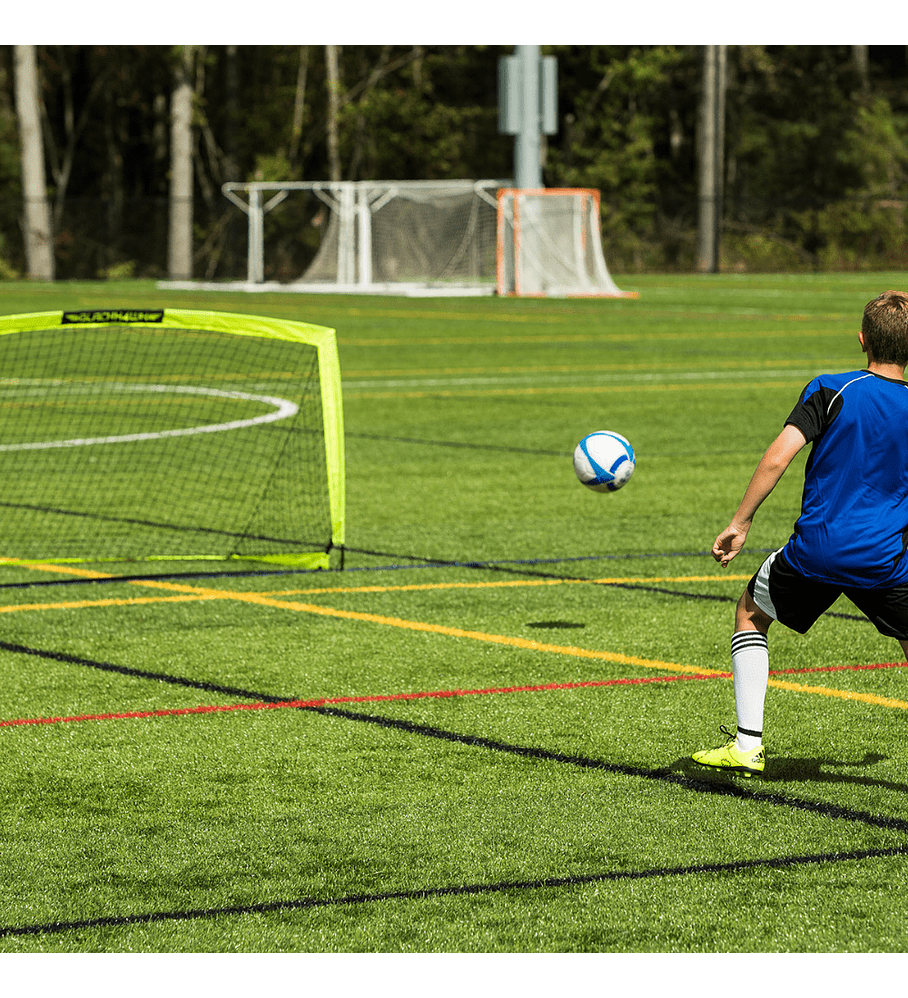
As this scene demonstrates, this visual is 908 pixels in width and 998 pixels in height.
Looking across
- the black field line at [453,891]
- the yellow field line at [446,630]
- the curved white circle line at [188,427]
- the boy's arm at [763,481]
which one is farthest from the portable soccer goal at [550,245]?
the black field line at [453,891]

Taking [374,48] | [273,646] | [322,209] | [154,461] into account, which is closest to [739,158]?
[374,48]

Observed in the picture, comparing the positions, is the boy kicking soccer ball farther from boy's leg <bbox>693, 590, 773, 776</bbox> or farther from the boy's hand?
boy's leg <bbox>693, 590, 773, 776</bbox>

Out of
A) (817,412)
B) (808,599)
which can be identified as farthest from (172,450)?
(817,412)

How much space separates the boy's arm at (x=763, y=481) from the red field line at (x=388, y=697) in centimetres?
159

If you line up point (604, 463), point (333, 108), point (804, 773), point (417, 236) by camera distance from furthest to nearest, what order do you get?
point (333, 108), point (417, 236), point (604, 463), point (804, 773)

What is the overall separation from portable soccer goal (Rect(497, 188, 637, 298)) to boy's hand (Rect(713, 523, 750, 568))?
1405 inches

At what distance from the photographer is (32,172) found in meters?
55.8

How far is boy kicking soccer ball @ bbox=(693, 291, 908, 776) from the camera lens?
5.25 meters

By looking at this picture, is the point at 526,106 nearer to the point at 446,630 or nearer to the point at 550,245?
the point at 550,245

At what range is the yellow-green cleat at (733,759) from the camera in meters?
5.59

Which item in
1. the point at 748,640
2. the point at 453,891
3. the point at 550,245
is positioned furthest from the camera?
the point at 550,245

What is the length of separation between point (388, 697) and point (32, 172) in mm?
52065
